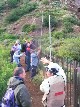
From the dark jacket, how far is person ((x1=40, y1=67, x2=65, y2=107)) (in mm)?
600

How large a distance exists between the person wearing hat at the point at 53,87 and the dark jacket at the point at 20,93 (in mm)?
601

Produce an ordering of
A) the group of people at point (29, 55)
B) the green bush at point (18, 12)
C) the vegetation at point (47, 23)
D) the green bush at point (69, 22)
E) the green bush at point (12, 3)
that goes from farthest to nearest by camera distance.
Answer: the green bush at point (12, 3), the green bush at point (18, 12), the green bush at point (69, 22), the vegetation at point (47, 23), the group of people at point (29, 55)

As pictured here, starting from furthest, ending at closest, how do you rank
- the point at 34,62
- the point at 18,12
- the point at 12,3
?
the point at 12,3 < the point at 18,12 < the point at 34,62

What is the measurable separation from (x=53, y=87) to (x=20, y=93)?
2.67 ft

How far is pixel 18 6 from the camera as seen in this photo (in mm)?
47375

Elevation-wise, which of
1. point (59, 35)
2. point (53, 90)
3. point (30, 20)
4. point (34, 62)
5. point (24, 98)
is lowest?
point (30, 20)

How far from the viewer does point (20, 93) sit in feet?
24.0

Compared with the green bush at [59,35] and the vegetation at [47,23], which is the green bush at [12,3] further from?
the green bush at [59,35]

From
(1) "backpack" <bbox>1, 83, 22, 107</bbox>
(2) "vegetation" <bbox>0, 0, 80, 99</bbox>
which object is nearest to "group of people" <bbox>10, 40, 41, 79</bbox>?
(2) "vegetation" <bbox>0, 0, 80, 99</bbox>

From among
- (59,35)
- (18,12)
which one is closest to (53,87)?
(59,35)

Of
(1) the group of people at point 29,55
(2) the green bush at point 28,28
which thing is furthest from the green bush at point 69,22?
(1) the group of people at point 29,55

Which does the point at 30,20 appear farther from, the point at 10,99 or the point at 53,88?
the point at 10,99

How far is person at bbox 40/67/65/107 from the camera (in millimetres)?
7832

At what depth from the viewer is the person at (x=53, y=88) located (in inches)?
308
